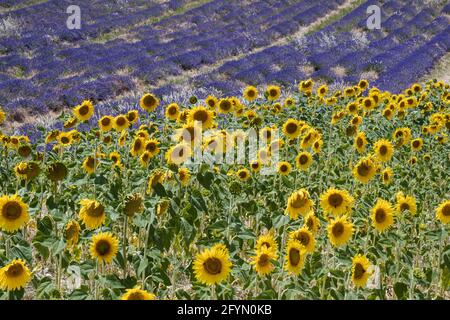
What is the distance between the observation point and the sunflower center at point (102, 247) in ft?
9.07

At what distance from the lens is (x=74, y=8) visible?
2189 centimetres

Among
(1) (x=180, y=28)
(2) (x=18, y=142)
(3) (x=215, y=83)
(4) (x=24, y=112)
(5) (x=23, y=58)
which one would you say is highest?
(1) (x=180, y=28)

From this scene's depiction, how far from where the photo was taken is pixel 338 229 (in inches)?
117

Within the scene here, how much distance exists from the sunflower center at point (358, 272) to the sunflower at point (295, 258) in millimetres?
271

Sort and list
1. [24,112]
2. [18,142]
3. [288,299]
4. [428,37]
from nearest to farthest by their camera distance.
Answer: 1. [288,299]
2. [18,142]
3. [24,112]
4. [428,37]

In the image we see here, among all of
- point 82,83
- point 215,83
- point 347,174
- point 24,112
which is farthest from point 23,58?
point 347,174

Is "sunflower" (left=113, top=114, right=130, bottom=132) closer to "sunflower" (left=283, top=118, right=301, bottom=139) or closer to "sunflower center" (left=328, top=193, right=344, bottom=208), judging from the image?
"sunflower" (left=283, top=118, right=301, bottom=139)

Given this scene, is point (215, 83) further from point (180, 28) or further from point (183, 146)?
point (183, 146)

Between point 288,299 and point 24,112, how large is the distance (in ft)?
33.8

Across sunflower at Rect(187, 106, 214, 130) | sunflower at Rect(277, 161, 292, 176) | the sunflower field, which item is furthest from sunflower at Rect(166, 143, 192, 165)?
sunflower at Rect(277, 161, 292, 176)

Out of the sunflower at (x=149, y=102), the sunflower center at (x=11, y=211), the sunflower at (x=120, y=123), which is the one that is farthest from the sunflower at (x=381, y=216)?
the sunflower at (x=149, y=102)

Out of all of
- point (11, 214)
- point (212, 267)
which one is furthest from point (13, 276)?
point (212, 267)

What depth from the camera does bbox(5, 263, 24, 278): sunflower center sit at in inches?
99.1

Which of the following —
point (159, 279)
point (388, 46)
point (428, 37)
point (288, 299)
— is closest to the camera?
point (288, 299)
